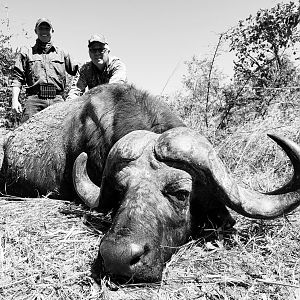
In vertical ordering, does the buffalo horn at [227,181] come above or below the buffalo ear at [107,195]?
above

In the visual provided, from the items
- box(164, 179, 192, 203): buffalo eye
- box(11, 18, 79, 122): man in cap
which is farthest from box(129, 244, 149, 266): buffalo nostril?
box(11, 18, 79, 122): man in cap

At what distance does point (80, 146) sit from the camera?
4.75 metres

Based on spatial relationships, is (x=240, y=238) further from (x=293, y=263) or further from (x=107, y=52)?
(x=107, y=52)

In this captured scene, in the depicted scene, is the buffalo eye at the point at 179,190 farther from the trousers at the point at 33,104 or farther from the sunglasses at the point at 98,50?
the trousers at the point at 33,104

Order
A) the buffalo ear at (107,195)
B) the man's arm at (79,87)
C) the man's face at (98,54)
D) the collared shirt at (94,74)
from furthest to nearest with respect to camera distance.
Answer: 1. the man's arm at (79,87)
2. the collared shirt at (94,74)
3. the man's face at (98,54)
4. the buffalo ear at (107,195)

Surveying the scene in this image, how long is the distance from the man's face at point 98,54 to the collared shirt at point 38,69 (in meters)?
1.50

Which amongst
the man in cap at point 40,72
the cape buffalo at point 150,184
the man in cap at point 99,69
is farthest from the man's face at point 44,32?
the cape buffalo at point 150,184

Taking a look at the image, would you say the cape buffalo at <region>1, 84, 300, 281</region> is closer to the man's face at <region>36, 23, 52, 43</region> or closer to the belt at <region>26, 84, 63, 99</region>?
the belt at <region>26, 84, 63, 99</region>

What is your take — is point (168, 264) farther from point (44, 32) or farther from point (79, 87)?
point (44, 32)

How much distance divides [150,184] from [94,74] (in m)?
4.19

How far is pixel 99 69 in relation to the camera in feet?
21.9

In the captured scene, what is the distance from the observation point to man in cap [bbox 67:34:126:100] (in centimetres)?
636

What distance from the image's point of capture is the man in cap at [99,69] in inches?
250

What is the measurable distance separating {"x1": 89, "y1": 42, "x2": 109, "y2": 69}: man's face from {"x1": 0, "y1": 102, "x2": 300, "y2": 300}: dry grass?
9.43 ft
